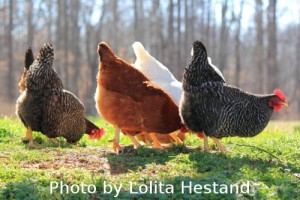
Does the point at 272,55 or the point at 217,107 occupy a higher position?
the point at 272,55

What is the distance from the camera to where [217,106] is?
6.60 m

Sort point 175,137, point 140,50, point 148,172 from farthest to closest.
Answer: point 140,50
point 175,137
point 148,172

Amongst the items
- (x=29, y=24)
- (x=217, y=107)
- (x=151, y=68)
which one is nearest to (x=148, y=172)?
(x=217, y=107)

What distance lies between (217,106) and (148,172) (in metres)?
1.69

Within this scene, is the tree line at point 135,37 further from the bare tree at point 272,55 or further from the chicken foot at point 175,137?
the chicken foot at point 175,137

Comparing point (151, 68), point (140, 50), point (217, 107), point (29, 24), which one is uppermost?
point (29, 24)

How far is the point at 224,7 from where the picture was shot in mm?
33031

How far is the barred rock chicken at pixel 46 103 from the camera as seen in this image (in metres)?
7.32

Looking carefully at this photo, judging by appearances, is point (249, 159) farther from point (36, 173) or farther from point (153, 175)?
point (36, 173)

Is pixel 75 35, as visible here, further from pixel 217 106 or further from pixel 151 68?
pixel 217 106

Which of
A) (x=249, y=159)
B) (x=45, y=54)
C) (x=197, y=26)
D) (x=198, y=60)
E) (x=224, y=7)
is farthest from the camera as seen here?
(x=197, y=26)

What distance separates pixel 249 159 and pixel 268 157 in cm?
35

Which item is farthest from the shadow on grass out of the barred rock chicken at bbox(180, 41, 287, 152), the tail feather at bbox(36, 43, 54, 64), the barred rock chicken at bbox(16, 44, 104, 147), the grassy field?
the tail feather at bbox(36, 43, 54, 64)

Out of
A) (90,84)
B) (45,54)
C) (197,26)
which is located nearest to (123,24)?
(197,26)
